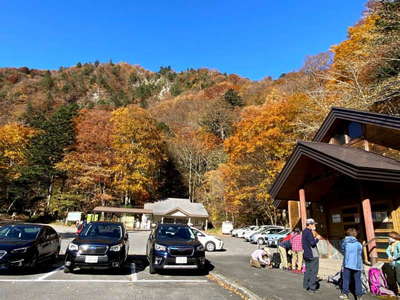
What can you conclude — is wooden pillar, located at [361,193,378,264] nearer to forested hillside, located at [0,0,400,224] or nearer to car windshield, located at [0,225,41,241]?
forested hillside, located at [0,0,400,224]

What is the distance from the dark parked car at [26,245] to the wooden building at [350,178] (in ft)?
30.6

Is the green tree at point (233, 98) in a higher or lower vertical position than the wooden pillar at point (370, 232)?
higher

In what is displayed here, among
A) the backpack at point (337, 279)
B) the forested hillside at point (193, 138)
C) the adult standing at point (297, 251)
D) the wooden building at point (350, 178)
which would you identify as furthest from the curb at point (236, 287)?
the forested hillside at point (193, 138)

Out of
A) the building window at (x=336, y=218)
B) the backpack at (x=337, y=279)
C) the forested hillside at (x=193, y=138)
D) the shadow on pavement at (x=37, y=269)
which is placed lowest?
the shadow on pavement at (x=37, y=269)

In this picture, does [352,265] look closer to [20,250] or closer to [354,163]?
[354,163]

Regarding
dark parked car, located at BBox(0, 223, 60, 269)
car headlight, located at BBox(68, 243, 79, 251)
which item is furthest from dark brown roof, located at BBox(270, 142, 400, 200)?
dark parked car, located at BBox(0, 223, 60, 269)

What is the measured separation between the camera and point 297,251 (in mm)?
9328

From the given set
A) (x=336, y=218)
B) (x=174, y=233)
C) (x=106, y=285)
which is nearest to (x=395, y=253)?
(x=336, y=218)

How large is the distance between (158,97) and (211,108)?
31438 millimetres

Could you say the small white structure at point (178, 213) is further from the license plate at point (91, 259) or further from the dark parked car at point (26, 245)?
the license plate at point (91, 259)

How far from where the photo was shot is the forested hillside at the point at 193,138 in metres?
19.7

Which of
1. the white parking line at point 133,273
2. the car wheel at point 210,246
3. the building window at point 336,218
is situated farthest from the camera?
the car wheel at point 210,246

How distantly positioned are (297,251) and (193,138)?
39.8m

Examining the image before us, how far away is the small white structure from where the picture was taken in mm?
39344
